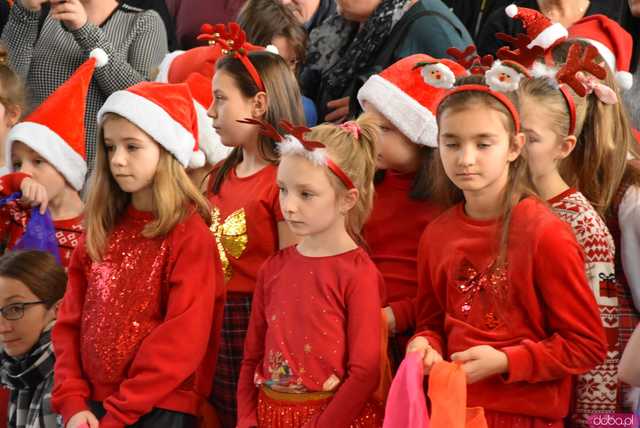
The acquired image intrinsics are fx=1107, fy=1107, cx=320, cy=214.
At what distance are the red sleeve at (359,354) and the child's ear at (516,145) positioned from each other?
1.76 feet

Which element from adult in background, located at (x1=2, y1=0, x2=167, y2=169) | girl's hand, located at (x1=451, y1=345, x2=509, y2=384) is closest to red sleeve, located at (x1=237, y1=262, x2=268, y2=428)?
girl's hand, located at (x1=451, y1=345, x2=509, y2=384)

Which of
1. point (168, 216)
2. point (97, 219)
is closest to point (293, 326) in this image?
point (168, 216)

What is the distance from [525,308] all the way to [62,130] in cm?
227

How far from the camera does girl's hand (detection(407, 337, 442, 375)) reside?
10.1 feet

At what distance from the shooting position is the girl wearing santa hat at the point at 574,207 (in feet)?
10.8

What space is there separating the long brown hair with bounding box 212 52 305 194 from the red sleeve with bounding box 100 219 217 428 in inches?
21.7

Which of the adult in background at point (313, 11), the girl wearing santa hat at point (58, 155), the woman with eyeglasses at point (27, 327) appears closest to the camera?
the woman with eyeglasses at point (27, 327)

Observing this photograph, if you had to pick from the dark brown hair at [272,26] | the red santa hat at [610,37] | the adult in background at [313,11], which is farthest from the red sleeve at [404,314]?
the adult in background at [313,11]

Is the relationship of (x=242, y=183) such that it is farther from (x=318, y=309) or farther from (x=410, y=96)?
(x=318, y=309)

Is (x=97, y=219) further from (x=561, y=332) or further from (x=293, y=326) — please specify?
(x=561, y=332)

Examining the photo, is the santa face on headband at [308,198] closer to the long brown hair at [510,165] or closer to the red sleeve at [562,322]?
the long brown hair at [510,165]

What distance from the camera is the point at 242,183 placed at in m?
3.99

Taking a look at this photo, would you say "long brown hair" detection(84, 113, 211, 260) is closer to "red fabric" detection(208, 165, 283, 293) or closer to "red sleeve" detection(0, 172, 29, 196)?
"red fabric" detection(208, 165, 283, 293)

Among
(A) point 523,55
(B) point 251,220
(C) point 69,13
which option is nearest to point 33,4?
(C) point 69,13
